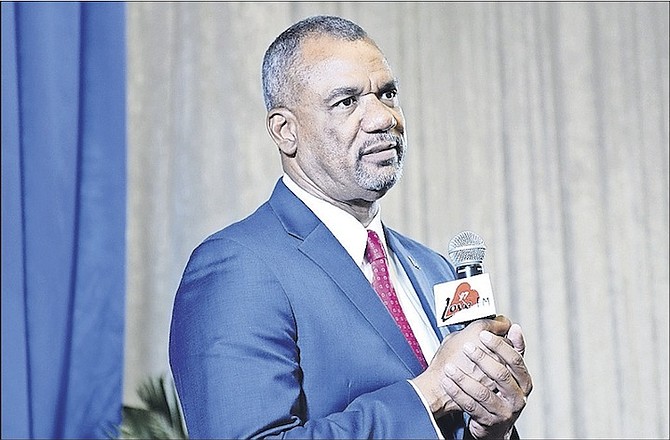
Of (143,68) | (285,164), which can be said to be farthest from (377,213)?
(143,68)

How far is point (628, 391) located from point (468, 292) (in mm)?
2664

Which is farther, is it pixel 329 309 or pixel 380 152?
pixel 380 152

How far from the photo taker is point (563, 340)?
3.86 metres

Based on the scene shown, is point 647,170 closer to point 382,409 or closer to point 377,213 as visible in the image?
point 377,213

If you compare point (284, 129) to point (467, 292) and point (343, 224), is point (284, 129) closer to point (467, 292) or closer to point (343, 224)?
point (343, 224)

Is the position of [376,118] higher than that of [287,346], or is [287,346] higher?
[376,118]

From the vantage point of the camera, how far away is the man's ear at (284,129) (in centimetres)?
180

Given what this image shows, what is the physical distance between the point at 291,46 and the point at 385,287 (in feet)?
1.47

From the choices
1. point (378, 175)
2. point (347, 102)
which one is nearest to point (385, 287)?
point (378, 175)

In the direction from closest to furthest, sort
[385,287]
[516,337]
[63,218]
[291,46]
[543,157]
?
[516,337] < [385,287] < [291,46] < [63,218] < [543,157]

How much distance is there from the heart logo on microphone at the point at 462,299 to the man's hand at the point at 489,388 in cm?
5

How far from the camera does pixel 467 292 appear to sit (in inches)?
56.9

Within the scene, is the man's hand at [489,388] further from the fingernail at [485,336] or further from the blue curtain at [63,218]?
the blue curtain at [63,218]

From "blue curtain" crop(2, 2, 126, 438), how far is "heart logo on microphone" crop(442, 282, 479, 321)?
1.67m
